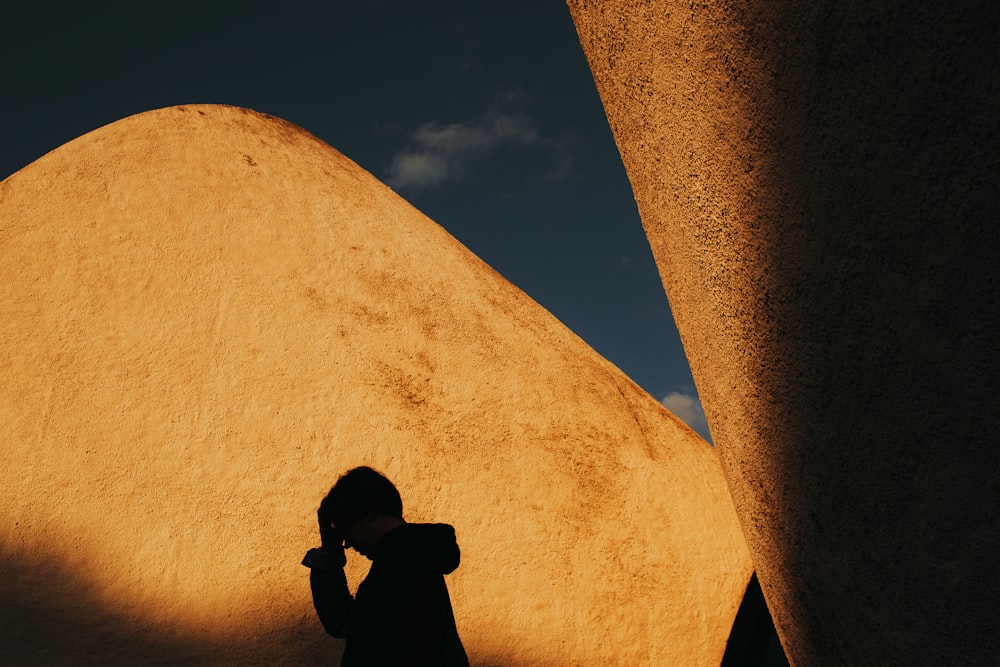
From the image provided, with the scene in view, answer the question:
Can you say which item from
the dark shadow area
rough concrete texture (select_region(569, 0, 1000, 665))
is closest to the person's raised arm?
rough concrete texture (select_region(569, 0, 1000, 665))

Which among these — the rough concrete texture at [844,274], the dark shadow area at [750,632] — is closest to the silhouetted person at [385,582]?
the rough concrete texture at [844,274]

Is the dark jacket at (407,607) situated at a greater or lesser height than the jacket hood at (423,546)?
lesser

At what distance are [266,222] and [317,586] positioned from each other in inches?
79.5

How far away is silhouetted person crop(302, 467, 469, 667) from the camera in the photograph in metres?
1.22

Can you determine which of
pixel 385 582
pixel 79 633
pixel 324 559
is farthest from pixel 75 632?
pixel 385 582

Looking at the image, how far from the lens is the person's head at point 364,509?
59.7 inches

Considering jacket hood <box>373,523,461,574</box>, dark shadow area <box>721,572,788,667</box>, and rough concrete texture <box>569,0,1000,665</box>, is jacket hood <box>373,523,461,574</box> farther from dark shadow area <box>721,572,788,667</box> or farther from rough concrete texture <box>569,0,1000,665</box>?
dark shadow area <box>721,572,788,667</box>

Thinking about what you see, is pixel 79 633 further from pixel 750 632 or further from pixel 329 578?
pixel 750 632

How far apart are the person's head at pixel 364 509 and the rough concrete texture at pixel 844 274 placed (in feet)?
2.71

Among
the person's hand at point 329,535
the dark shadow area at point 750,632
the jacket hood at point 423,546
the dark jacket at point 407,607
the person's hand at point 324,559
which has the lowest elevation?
the dark jacket at point 407,607

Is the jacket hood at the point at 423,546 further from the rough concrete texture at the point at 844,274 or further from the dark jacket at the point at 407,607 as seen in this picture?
the rough concrete texture at the point at 844,274

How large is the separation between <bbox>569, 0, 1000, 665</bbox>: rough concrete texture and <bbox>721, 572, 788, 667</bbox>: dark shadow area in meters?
1.86

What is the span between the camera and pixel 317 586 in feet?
5.42

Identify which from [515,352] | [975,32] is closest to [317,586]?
[975,32]
